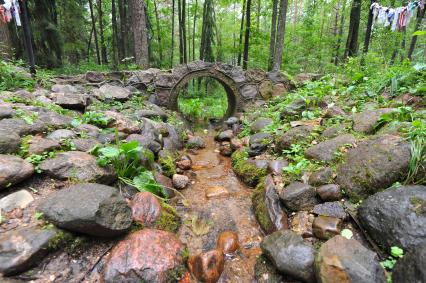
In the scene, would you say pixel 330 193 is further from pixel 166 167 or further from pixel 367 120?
pixel 166 167

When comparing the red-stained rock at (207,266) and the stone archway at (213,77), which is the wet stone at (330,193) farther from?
the stone archway at (213,77)

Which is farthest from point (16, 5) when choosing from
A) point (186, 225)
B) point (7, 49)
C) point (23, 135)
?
point (186, 225)

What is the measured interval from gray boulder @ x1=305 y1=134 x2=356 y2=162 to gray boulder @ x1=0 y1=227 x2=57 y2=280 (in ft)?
11.1

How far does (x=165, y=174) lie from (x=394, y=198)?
3.41 meters

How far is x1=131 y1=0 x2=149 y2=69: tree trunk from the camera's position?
8070mm

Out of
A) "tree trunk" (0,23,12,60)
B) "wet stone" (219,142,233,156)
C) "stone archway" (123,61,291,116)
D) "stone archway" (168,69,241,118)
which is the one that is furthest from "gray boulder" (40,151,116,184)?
"tree trunk" (0,23,12,60)

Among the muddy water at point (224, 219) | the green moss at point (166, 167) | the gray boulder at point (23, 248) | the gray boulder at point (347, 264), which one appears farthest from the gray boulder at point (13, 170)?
the gray boulder at point (347, 264)

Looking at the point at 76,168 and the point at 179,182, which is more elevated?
the point at 76,168

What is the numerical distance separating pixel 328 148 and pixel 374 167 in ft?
2.84

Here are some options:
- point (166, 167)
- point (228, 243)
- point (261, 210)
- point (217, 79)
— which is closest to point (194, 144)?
point (166, 167)

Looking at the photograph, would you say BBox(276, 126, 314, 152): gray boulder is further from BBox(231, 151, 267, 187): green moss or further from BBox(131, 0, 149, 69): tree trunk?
BBox(131, 0, 149, 69): tree trunk

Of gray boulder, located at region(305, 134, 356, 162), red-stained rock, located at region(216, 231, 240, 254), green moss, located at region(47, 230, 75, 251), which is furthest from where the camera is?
gray boulder, located at region(305, 134, 356, 162)

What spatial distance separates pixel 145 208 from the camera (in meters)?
2.99

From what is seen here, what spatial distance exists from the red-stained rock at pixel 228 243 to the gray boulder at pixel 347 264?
41.3 inches
